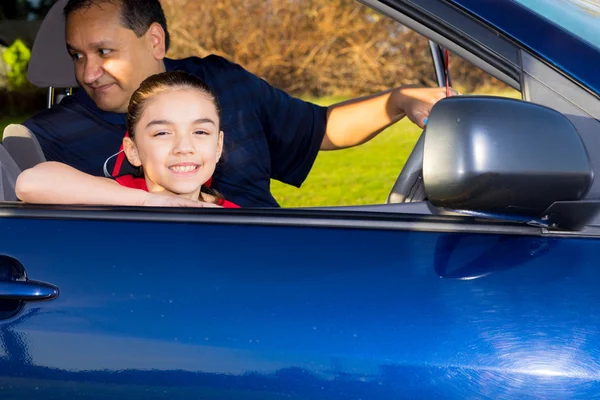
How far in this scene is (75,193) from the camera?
76.6 inches

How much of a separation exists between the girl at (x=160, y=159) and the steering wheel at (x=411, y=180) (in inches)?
15.9

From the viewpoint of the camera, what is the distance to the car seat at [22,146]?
8.19ft

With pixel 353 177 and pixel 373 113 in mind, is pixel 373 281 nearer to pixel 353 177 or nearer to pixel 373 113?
pixel 373 113

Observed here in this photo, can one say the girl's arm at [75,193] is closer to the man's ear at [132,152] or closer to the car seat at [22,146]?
the man's ear at [132,152]

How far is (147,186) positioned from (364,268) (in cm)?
81

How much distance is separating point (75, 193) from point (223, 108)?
3.24 ft

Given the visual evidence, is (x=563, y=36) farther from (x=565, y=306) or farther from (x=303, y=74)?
(x=303, y=74)

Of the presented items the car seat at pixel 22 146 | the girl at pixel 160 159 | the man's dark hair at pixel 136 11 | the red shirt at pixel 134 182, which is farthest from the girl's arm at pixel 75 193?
the man's dark hair at pixel 136 11

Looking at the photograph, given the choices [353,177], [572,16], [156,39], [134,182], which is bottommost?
[134,182]

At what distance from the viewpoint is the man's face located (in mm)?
2744

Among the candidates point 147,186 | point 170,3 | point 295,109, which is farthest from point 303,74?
point 147,186

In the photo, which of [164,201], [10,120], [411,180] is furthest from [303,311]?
[10,120]

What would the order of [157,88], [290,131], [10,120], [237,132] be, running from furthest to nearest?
[290,131]
[237,132]
[10,120]
[157,88]

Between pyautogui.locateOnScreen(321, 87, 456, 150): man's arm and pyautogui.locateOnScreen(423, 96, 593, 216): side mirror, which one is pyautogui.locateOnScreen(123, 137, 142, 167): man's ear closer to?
pyautogui.locateOnScreen(321, 87, 456, 150): man's arm
